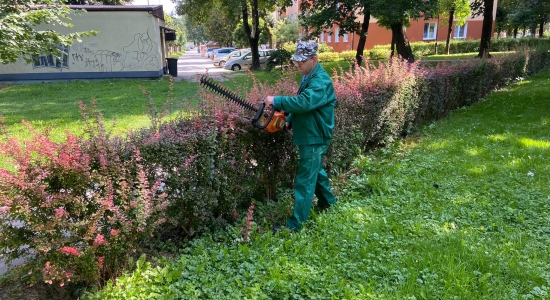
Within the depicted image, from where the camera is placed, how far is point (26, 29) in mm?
3980

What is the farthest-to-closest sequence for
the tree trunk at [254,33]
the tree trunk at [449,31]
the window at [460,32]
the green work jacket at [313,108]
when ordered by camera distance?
the window at [460,32] → the tree trunk at [449,31] → the tree trunk at [254,33] → the green work jacket at [313,108]

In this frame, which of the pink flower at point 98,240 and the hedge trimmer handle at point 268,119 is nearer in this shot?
the pink flower at point 98,240

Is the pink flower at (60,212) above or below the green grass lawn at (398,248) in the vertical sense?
above

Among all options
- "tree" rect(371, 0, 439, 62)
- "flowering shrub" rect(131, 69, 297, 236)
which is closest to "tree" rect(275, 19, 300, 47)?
"tree" rect(371, 0, 439, 62)

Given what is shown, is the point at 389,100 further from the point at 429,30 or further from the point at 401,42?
the point at 429,30

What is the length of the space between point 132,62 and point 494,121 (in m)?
17.2

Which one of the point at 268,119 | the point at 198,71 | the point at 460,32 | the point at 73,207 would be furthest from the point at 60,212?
the point at 460,32

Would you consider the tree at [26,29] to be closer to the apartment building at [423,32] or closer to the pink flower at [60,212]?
the pink flower at [60,212]

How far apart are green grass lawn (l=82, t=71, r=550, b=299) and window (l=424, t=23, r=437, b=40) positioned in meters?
38.6

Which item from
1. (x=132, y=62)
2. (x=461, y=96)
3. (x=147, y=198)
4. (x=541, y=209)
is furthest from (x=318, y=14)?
(x=147, y=198)

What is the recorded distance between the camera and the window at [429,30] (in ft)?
132

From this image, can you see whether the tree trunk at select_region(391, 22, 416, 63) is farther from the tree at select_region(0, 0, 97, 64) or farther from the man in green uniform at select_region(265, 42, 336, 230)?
the tree at select_region(0, 0, 97, 64)

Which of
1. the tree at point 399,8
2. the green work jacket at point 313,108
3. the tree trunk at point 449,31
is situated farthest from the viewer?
the tree trunk at point 449,31

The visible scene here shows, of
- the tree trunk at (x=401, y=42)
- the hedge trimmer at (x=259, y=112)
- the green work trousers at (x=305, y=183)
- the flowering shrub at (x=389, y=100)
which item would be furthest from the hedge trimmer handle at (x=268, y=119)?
the tree trunk at (x=401, y=42)
